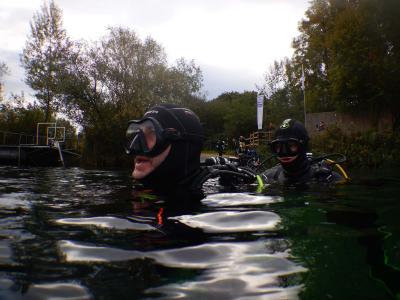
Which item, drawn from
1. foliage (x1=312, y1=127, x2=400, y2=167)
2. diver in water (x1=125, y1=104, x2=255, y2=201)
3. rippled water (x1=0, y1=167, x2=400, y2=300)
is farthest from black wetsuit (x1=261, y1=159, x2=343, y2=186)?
foliage (x1=312, y1=127, x2=400, y2=167)

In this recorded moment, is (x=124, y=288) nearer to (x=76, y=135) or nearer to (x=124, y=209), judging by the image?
(x=124, y=209)

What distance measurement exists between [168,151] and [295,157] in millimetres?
2283

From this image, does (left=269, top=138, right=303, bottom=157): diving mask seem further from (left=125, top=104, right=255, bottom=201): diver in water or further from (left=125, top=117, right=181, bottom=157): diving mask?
(left=125, top=117, right=181, bottom=157): diving mask

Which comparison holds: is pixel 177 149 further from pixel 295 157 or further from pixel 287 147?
pixel 295 157

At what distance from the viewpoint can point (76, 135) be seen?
Result: 2359 cm

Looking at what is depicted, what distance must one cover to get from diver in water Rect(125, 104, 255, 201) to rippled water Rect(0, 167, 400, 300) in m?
0.63

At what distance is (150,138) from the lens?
3.51 metres

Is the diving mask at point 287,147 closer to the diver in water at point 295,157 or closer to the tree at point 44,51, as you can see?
the diver in water at point 295,157

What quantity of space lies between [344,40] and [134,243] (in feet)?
69.8

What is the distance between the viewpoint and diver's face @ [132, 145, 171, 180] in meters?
3.44

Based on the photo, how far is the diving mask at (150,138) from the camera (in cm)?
339

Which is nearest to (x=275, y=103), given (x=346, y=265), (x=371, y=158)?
(x=371, y=158)

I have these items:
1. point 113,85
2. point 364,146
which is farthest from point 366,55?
point 113,85

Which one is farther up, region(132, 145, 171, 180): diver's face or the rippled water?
region(132, 145, 171, 180): diver's face
